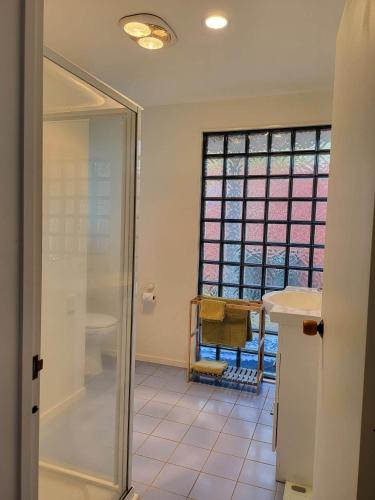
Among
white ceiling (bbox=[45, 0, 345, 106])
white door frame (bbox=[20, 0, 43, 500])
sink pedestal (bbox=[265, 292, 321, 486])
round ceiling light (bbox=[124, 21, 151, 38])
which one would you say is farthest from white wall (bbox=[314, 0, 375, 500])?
round ceiling light (bbox=[124, 21, 151, 38])

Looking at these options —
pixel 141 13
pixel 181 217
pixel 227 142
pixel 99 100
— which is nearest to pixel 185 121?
pixel 227 142

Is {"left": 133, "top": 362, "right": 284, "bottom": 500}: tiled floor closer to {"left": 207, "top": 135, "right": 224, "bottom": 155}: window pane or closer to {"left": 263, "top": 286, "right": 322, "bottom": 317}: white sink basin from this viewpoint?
{"left": 263, "top": 286, "right": 322, "bottom": 317}: white sink basin

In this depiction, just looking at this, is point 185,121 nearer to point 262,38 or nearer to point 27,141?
point 262,38

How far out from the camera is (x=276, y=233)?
10.4 feet

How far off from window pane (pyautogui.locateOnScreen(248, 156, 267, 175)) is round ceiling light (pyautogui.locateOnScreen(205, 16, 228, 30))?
1312mm

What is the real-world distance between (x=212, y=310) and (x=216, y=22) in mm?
2072

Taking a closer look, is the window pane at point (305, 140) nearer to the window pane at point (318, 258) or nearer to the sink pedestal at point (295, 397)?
the window pane at point (318, 258)

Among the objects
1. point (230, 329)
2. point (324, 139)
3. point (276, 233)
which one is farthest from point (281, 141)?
point (230, 329)

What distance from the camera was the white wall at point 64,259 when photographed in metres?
1.77

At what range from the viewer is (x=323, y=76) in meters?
2.69

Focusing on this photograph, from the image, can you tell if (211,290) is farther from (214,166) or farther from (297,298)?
(214,166)

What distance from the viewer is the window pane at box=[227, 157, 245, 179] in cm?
324

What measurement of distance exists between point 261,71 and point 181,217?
141 cm

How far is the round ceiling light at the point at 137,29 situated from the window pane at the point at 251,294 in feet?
7.09
